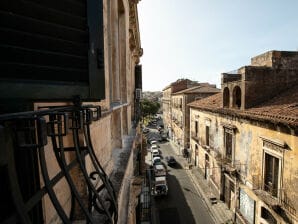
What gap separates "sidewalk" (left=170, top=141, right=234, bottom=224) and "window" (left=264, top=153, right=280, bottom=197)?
4680 millimetres

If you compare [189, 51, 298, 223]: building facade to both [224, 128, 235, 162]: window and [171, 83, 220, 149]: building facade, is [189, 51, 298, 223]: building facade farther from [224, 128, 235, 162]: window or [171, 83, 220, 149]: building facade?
[171, 83, 220, 149]: building facade

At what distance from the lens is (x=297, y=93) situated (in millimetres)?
10531

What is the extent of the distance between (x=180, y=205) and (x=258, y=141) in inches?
331

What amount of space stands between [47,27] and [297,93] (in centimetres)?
1252

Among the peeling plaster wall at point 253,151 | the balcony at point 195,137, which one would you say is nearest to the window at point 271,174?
the peeling plaster wall at point 253,151

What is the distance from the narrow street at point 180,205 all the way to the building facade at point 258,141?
1.84 m

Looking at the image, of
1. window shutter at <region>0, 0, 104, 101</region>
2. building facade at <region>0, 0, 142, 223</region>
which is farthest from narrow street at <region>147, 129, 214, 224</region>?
window shutter at <region>0, 0, 104, 101</region>

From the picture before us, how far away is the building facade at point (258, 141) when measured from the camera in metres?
A: 8.52

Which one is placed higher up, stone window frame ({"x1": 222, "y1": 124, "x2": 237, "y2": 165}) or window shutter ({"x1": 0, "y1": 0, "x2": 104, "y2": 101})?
window shutter ({"x1": 0, "y1": 0, "x2": 104, "y2": 101})

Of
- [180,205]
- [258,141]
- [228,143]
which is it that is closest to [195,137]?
[228,143]

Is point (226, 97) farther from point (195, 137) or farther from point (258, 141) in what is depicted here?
point (195, 137)

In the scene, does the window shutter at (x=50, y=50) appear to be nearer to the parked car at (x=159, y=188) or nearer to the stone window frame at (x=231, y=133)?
the stone window frame at (x=231, y=133)

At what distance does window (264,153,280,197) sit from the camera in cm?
936

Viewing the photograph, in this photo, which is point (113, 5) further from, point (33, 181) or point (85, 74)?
point (33, 181)
